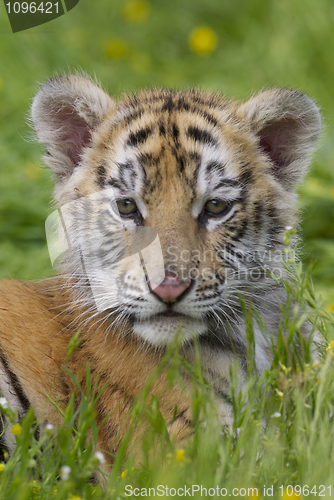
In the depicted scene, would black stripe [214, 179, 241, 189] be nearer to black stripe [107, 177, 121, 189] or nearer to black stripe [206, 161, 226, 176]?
black stripe [206, 161, 226, 176]

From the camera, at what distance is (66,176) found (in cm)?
345

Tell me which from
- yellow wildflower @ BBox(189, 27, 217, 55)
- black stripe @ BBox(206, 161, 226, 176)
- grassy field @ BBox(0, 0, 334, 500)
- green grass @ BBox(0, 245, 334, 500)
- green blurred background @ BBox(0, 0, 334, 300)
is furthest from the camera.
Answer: yellow wildflower @ BBox(189, 27, 217, 55)

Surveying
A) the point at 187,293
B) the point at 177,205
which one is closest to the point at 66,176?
the point at 177,205

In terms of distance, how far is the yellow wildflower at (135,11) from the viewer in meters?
8.73

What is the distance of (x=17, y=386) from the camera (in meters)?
3.02

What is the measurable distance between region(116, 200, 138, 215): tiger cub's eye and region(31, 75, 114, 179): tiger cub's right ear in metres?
0.57

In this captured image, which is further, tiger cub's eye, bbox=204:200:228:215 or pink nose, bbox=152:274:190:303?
tiger cub's eye, bbox=204:200:228:215

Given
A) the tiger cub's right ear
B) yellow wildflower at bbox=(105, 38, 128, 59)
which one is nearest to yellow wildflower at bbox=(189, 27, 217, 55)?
yellow wildflower at bbox=(105, 38, 128, 59)

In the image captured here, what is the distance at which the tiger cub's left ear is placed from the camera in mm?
3285

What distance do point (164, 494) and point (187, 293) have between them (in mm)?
1077

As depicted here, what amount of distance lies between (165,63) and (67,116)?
17.5ft

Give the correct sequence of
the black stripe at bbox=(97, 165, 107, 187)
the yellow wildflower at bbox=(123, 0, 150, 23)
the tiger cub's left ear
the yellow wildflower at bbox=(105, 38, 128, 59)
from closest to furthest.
→ the black stripe at bbox=(97, 165, 107, 187), the tiger cub's left ear, the yellow wildflower at bbox=(105, 38, 128, 59), the yellow wildflower at bbox=(123, 0, 150, 23)

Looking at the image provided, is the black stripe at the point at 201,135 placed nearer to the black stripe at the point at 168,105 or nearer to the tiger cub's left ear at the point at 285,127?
the black stripe at the point at 168,105

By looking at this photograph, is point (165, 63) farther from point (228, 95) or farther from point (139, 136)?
point (139, 136)
